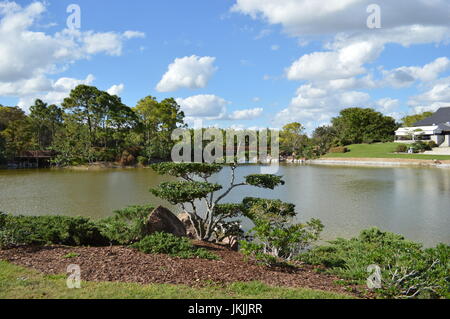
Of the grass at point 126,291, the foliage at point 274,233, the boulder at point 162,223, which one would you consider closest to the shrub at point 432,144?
the foliage at point 274,233

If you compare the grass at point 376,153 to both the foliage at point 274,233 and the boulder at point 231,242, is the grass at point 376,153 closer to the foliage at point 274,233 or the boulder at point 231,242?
→ the foliage at point 274,233

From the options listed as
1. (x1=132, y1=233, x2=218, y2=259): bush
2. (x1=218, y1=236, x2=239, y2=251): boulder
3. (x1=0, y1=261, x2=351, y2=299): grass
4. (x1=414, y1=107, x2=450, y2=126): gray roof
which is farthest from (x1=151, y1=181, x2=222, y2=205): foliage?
(x1=414, y1=107, x2=450, y2=126): gray roof

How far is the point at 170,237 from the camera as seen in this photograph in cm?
709

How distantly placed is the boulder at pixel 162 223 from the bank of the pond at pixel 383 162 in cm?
4057

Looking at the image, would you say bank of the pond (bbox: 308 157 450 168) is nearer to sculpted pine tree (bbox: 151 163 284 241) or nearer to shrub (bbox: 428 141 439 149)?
shrub (bbox: 428 141 439 149)

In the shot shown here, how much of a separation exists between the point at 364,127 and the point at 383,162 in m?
22.5

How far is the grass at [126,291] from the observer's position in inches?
165

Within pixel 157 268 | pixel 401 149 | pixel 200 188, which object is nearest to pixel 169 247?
pixel 157 268

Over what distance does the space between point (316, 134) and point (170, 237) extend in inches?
2466

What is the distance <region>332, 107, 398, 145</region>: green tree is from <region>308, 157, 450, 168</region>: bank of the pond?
1280cm

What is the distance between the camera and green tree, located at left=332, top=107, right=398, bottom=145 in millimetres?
64750

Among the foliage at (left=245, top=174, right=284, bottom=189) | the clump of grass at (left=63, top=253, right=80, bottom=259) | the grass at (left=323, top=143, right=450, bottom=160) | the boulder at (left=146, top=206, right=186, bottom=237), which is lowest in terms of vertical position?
the clump of grass at (left=63, top=253, right=80, bottom=259)

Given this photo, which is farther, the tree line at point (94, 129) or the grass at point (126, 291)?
the tree line at point (94, 129)
